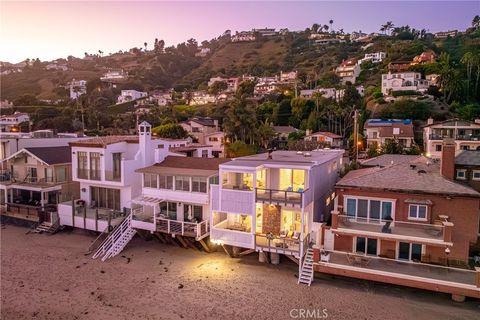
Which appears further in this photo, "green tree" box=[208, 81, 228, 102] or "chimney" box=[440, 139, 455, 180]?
"green tree" box=[208, 81, 228, 102]

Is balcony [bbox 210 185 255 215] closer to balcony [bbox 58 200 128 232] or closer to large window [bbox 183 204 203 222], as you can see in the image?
large window [bbox 183 204 203 222]

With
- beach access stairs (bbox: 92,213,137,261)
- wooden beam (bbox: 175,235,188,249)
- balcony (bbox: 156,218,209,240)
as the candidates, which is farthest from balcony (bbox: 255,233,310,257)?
beach access stairs (bbox: 92,213,137,261)

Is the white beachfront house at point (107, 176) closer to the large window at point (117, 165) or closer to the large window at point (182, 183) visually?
the large window at point (117, 165)

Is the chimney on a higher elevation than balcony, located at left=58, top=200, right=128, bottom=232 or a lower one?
higher

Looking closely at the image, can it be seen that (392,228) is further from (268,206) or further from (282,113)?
(282,113)

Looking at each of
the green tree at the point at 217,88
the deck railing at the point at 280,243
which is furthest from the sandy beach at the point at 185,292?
the green tree at the point at 217,88
